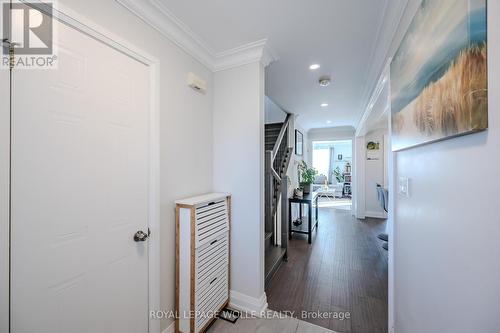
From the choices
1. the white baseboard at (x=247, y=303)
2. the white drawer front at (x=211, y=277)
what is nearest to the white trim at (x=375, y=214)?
the white baseboard at (x=247, y=303)

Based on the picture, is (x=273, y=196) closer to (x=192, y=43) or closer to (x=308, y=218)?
(x=308, y=218)

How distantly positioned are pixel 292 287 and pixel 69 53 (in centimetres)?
276

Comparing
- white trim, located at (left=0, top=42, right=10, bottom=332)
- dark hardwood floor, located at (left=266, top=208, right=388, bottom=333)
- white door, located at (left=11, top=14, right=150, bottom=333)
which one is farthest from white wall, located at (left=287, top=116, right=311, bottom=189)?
white trim, located at (left=0, top=42, right=10, bottom=332)

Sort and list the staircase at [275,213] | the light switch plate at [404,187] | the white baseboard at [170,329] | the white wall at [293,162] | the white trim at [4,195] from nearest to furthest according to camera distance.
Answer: the white trim at [4,195]
the light switch plate at [404,187]
the white baseboard at [170,329]
the staircase at [275,213]
the white wall at [293,162]

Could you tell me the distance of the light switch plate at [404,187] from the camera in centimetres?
118

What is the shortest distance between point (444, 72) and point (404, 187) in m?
0.75

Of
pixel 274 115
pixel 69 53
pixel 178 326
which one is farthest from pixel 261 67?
pixel 274 115

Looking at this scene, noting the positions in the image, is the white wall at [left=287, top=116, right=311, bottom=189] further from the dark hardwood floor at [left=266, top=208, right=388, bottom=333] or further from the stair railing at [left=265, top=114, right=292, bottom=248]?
the dark hardwood floor at [left=266, top=208, right=388, bottom=333]

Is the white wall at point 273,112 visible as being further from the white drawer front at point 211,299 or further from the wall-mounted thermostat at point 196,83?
the white drawer front at point 211,299

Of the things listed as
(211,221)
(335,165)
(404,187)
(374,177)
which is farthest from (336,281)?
(335,165)

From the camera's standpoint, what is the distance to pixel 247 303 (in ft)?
6.09

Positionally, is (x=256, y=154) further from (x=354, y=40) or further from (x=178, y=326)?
(x=178, y=326)

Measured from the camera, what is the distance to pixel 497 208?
0.53 metres

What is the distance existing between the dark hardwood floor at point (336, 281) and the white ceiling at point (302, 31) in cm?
243
